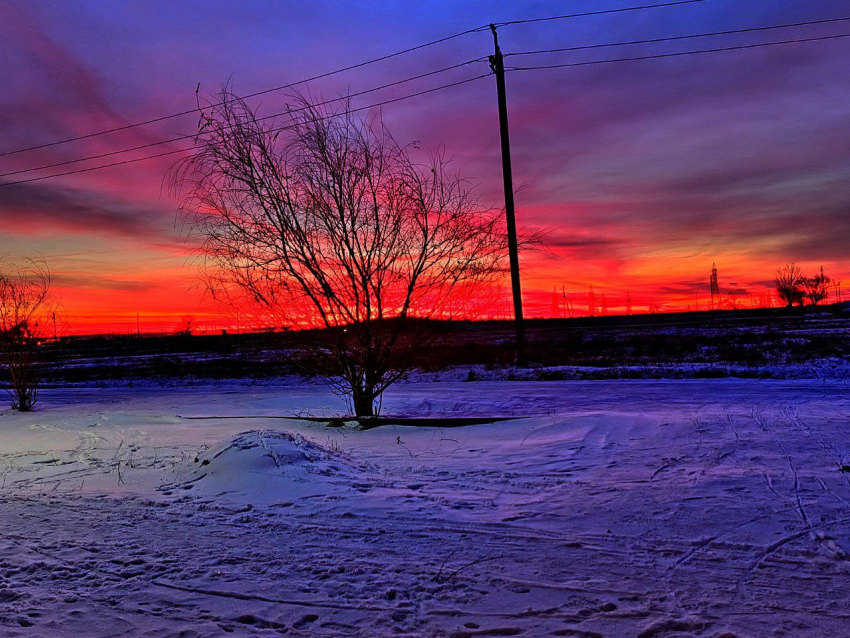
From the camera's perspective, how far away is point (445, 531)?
452 cm

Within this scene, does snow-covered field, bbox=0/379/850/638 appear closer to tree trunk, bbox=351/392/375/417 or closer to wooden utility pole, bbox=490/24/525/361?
tree trunk, bbox=351/392/375/417

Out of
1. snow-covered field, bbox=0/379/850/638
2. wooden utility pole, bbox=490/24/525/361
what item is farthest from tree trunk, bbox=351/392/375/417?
wooden utility pole, bbox=490/24/525/361

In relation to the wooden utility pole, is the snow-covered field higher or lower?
lower

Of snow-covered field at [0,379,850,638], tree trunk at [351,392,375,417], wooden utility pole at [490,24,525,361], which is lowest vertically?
snow-covered field at [0,379,850,638]

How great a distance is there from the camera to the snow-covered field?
3199 millimetres

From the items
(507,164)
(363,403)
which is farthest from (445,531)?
(507,164)

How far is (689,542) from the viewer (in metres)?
4.12

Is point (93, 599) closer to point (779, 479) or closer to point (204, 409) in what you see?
point (779, 479)

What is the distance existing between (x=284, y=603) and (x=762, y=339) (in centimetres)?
3285

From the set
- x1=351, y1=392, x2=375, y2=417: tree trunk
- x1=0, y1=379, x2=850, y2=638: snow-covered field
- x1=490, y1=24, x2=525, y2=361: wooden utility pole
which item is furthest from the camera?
x1=490, y1=24, x2=525, y2=361: wooden utility pole

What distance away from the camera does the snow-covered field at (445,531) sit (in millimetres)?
3199

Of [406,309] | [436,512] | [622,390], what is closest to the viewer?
[436,512]

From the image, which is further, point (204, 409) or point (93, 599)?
point (204, 409)

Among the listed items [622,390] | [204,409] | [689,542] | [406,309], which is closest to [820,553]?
[689,542]
